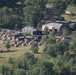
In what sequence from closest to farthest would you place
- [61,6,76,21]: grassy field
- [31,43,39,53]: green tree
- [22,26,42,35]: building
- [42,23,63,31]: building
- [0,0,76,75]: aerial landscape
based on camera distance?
[0,0,76,75]: aerial landscape < [31,43,39,53]: green tree < [22,26,42,35]: building < [42,23,63,31]: building < [61,6,76,21]: grassy field

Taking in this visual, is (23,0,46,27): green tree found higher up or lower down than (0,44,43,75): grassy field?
higher up

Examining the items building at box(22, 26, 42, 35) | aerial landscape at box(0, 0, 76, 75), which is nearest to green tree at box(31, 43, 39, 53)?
aerial landscape at box(0, 0, 76, 75)

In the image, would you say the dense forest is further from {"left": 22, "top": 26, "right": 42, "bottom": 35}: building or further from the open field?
the open field

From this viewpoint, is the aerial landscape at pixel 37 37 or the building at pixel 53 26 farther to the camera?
the building at pixel 53 26

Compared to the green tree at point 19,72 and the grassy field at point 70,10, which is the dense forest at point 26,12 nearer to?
the grassy field at point 70,10

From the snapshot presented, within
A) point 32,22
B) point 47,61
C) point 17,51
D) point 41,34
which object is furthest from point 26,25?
point 47,61

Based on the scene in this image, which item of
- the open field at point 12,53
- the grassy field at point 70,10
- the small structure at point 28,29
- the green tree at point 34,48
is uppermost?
the grassy field at point 70,10

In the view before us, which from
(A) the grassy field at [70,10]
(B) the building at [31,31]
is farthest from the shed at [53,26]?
(A) the grassy field at [70,10]

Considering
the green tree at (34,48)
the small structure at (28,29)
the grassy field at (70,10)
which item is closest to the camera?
the green tree at (34,48)

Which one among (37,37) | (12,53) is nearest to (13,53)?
(12,53)
